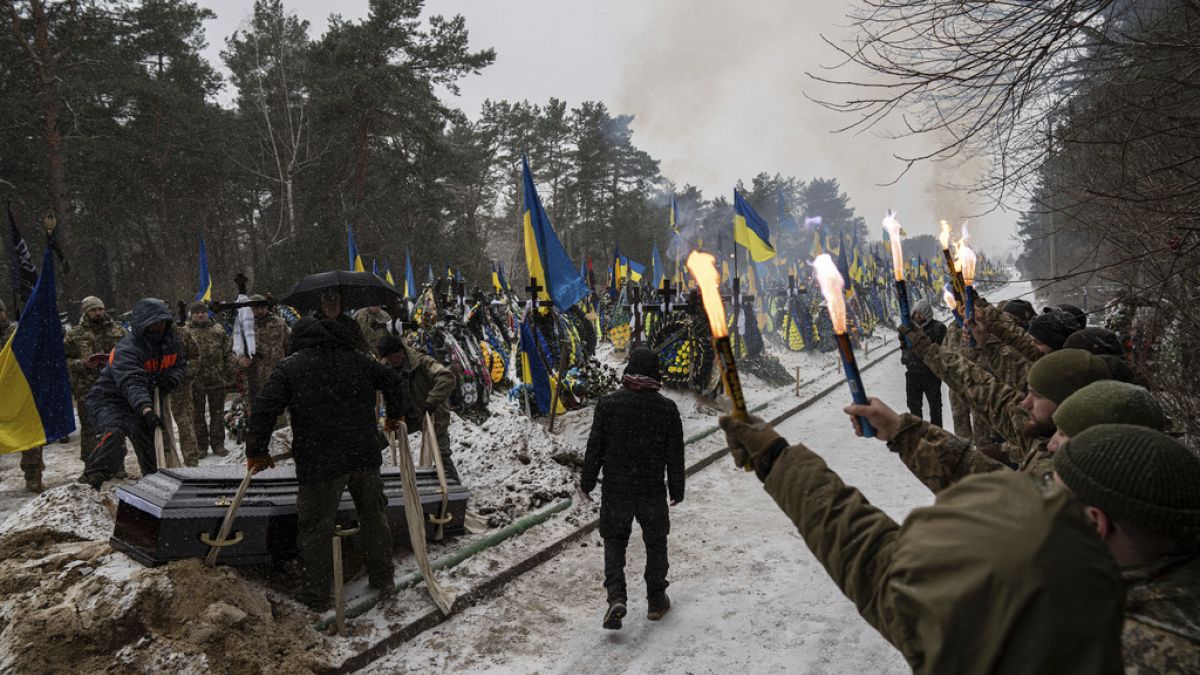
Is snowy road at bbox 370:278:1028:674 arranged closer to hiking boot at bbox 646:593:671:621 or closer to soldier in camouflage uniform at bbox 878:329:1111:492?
hiking boot at bbox 646:593:671:621

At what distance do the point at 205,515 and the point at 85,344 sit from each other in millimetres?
5337

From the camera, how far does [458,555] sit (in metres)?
5.12

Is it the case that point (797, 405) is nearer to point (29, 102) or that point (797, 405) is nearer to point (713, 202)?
point (29, 102)

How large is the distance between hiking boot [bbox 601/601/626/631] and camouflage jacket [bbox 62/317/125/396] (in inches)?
278

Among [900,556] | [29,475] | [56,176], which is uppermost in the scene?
[56,176]

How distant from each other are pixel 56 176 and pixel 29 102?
231 centimetres

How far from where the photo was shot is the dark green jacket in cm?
96

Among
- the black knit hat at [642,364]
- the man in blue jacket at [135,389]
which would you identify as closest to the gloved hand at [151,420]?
the man in blue jacket at [135,389]

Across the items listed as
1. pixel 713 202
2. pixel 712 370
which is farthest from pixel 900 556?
pixel 713 202

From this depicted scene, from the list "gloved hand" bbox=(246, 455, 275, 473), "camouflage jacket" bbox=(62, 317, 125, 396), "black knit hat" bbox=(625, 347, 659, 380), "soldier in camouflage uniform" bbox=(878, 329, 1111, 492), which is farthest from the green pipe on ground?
"camouflage jacket" bbox=(62, 317, 125, 396)

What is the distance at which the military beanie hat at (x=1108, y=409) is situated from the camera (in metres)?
1.93

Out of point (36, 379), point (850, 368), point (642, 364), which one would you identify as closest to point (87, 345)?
point (36, 379)

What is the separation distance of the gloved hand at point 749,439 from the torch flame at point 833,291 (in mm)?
381

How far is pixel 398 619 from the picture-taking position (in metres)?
4.23
